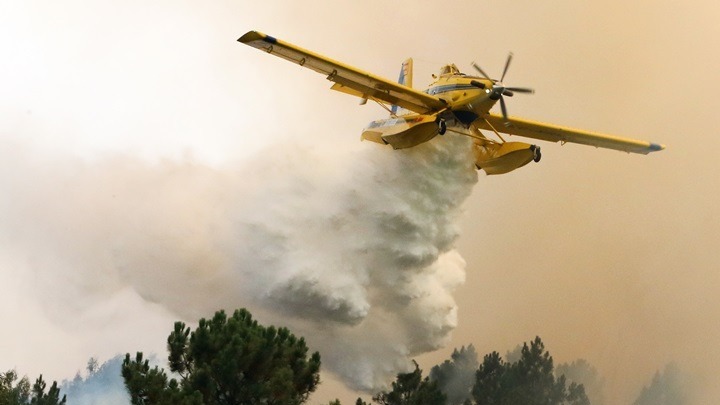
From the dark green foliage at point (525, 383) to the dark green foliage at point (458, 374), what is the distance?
52.2 inches

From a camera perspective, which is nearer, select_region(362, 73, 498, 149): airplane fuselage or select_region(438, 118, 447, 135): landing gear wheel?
select_region(438, 118, 447, 135): landing gear wheel

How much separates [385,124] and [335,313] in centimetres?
651

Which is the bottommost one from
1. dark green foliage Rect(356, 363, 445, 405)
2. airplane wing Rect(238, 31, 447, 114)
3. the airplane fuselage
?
dark green foliage Rect(356, 363, 445, 405)

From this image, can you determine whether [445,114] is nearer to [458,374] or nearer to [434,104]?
[434,104]

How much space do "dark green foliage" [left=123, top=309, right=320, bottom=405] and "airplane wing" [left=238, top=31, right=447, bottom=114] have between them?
8118 mm

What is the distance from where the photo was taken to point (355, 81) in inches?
1414

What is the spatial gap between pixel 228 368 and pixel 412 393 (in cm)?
1471

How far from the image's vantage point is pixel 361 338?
39.8 metres

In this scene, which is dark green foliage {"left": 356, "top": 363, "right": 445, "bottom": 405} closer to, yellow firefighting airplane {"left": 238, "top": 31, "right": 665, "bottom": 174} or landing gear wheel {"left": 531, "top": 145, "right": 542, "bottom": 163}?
yellow firefighting airplane {"left": 238, "top": 31, "right": 665, "bottom": 174}

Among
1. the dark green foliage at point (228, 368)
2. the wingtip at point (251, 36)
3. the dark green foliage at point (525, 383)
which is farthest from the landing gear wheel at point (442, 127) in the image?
the dark green foliage at point (525, 383)

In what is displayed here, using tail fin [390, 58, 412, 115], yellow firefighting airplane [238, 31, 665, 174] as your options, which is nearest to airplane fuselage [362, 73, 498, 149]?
yellow firefighting airplane [238, 31, 665, 174]

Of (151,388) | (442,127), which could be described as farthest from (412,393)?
(151,388)

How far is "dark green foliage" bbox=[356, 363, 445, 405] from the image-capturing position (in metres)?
42.2

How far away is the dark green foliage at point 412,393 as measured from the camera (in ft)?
139
